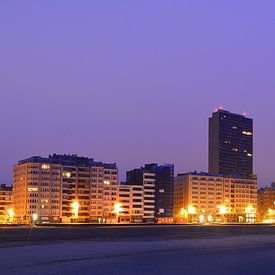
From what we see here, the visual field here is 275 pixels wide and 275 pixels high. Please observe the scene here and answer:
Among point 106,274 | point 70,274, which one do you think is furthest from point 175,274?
point 70,274

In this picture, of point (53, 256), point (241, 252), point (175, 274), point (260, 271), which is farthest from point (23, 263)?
point (241, 252)

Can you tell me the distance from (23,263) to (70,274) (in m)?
5.87

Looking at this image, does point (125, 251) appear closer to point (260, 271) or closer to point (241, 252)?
point (241, 252)

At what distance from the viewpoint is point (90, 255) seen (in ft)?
128

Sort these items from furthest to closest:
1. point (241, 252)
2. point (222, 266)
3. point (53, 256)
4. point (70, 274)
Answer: point (241, 252) → point (53, 256) → point (222, 266) → point (70, 274)

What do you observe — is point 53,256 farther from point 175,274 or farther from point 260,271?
point 260,271

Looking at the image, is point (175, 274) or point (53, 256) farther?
point (53, 256)

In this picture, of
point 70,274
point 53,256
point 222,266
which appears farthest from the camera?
point 53,256

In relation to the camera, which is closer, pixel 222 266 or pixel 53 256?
pixel 222 266

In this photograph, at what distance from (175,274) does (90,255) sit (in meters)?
11.5

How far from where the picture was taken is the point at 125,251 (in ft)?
141

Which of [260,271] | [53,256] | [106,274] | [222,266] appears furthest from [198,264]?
[53,256]

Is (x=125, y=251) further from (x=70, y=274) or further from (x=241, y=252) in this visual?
(x=70, y=274)

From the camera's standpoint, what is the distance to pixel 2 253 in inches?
1578
